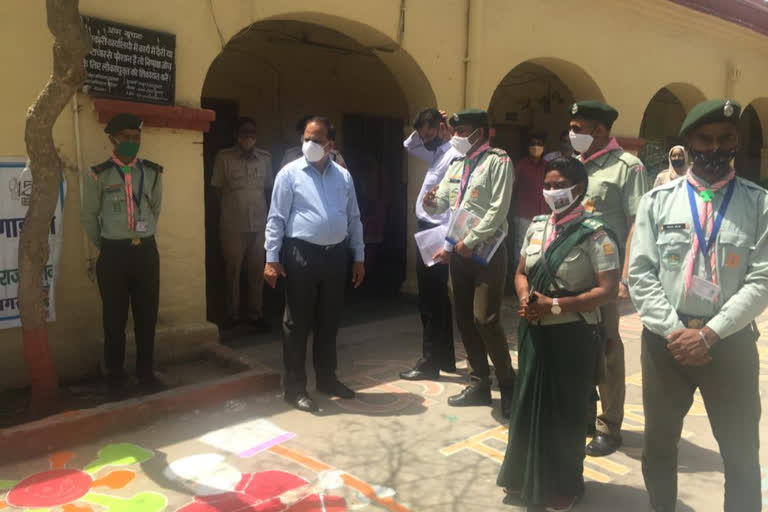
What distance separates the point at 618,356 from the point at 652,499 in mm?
1047

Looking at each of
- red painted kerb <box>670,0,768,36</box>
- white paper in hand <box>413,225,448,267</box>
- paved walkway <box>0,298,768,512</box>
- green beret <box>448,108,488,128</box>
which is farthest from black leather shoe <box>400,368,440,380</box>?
red painted kerb <box>670,0,768,36</box>

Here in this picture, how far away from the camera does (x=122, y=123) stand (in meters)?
4.14

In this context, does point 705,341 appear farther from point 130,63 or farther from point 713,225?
point 130,63

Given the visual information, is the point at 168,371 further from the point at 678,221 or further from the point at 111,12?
the point at 678,221

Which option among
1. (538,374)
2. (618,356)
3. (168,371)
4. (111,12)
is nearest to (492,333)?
(618,356)

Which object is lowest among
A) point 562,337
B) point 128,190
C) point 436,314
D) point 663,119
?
point 436,314

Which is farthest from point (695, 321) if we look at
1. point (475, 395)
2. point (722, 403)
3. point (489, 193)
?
point (475, 395)

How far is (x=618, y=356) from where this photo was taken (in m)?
3.68

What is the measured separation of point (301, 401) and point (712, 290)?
8.81 feet

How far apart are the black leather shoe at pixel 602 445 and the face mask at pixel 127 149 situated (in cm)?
333

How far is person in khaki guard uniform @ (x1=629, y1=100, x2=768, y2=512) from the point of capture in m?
2.41

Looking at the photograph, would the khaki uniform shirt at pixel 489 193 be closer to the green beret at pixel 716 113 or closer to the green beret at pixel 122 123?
the green beret at pixel 716 113

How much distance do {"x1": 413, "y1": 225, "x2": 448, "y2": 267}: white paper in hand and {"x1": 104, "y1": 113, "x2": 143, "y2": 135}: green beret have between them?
78.9 inches

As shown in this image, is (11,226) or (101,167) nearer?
(101,167)
